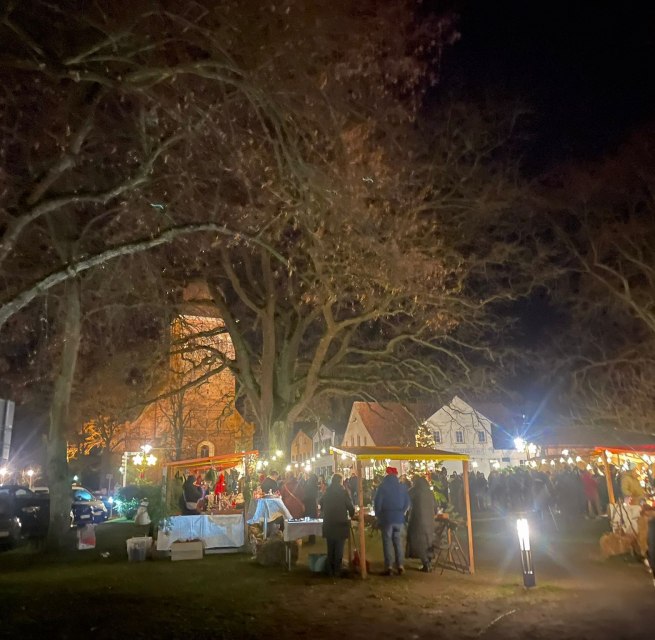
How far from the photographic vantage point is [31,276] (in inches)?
575

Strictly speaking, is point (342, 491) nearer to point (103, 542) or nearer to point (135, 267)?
point (135, 267)

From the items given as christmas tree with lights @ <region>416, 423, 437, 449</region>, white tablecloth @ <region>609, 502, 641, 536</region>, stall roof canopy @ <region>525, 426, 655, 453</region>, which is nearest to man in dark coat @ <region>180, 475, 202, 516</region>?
white tablecloth @ <region>609, 502, 641, 536</region>

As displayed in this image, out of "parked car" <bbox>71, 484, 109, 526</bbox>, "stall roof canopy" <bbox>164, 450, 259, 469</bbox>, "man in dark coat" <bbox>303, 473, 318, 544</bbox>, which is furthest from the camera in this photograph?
"parked car" <bbox>71, 484, 109, 526</bbox>

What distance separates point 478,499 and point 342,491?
1730 centimetres

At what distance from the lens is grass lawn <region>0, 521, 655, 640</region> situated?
7086 millimetres

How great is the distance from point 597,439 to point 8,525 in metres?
16.1

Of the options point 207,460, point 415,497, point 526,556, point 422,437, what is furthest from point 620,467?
point 207,460

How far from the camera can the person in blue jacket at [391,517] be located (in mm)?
10734

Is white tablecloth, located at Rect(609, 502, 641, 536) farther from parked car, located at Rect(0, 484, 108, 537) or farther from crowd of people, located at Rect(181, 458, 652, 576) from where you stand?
parked car, located at Rect(0, 484, 108, 537)

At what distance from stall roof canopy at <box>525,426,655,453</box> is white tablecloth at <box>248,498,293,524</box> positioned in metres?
7.89

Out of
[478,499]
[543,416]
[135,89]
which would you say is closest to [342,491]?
[135,89]

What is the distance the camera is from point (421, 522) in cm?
1143

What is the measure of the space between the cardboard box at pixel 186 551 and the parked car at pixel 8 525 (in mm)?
5660

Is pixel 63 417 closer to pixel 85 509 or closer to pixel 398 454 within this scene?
pixel 398 454
